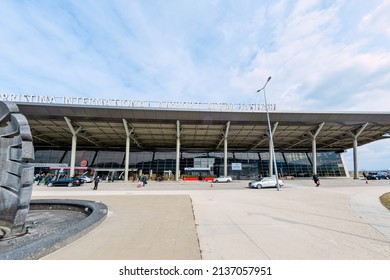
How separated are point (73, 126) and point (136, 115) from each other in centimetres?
1261

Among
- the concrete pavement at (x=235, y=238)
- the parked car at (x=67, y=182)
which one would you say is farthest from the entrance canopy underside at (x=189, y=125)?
the concrete pavement at (x=235, y=238)

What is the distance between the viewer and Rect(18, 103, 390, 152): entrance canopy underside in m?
32.6

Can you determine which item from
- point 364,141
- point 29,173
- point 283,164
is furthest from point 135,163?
point 364,141

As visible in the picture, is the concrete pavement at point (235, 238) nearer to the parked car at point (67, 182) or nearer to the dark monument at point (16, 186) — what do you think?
the dark monument at point (16, 186)

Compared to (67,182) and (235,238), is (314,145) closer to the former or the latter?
(235,238)

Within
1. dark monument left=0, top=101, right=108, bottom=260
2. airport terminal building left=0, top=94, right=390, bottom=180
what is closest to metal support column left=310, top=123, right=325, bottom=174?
airport terminal building left=0, top=94, right=390, bottom=180

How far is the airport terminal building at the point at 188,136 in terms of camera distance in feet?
109

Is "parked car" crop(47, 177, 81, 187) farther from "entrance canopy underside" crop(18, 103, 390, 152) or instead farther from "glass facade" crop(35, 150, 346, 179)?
"glass facade" crop(35, 150, 346, 179)

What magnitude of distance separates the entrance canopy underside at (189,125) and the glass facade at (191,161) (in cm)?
441

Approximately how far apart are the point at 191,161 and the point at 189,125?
54.8 ft

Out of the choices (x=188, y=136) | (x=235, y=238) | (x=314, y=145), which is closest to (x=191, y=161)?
(x=188, y=136)

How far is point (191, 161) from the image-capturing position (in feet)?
171

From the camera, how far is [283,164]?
183 ft

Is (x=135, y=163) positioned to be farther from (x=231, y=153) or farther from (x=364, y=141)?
(x=364, y=141)
